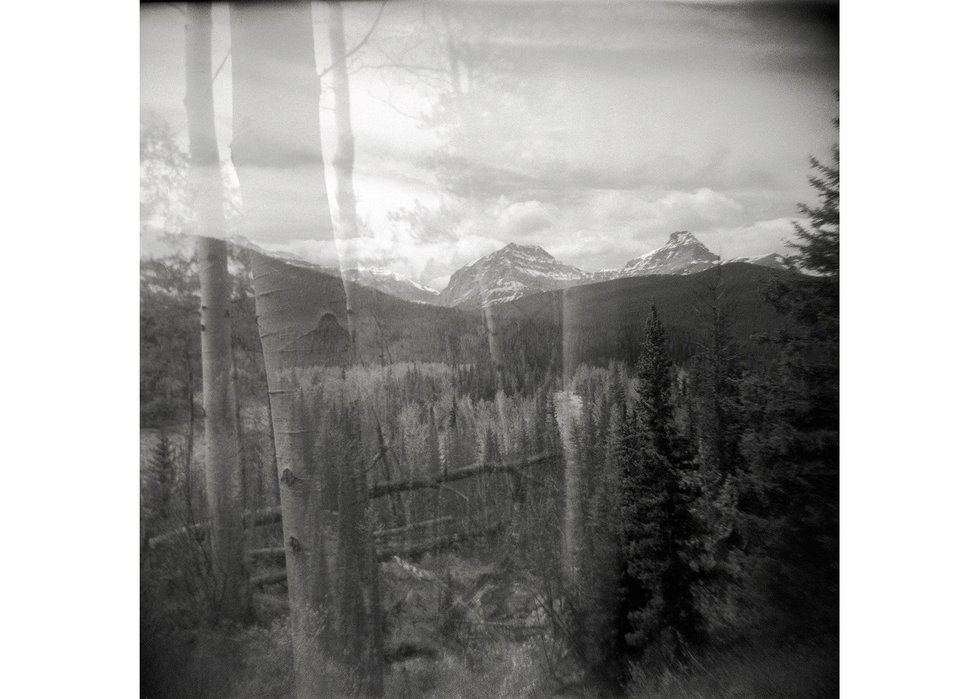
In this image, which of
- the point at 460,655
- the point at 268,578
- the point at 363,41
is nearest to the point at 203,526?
the point at 268,578

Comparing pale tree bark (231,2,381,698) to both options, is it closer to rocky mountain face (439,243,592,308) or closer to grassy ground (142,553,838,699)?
grassy ground (142,553,838,699)

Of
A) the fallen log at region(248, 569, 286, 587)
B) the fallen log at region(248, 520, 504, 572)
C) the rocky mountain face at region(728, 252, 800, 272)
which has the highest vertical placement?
the rocky mountain face at region(728, 252, 800, 272)

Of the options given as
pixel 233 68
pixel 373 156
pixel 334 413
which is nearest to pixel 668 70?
pixel 373 156

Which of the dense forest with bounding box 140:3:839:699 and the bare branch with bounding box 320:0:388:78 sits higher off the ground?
the bare branch with bounding box 320:0:388:78

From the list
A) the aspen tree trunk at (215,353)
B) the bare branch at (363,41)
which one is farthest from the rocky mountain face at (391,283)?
the bare branch at (363,41)

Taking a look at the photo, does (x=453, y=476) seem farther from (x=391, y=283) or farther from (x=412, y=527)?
(x=391, y=283)

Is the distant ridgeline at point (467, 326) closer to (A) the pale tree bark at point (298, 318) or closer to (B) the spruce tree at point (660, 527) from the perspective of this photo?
(A) the pale tree bark at point (298, 318)

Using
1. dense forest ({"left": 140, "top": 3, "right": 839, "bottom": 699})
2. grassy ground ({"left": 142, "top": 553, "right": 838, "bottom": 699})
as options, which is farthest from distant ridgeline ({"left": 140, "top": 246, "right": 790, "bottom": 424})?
grassy ground ({"left": 142, "top": 553, "right": 838, "bottom": 699})

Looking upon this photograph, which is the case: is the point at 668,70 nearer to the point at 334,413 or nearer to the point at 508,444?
the point at 508,444
